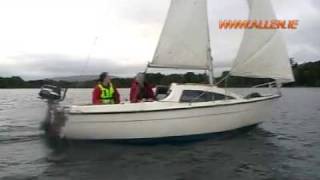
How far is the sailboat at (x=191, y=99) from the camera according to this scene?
558 inches

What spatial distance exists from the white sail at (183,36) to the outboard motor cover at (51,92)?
3.29 metres

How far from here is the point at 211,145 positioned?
15453 millimetres

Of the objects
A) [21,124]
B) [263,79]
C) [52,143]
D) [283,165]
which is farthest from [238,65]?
[21,124]

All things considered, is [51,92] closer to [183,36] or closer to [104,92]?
[104,92]

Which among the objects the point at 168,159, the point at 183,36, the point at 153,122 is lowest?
the point at 168,159

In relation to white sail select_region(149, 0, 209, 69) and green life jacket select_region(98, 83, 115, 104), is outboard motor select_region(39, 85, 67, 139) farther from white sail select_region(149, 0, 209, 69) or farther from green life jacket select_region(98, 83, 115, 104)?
white sail select_region(149, 0, 209, 69)

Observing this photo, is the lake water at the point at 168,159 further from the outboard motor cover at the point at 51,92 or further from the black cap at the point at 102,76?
the black cap at the point at 102,76

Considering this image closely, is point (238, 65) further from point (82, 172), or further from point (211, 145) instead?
point (82, 172)

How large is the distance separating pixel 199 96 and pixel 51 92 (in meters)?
4.97

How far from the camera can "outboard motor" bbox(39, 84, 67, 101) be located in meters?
15.8

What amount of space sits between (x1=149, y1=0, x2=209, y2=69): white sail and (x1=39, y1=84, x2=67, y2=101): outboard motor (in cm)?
323

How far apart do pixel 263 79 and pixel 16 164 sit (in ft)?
32.4

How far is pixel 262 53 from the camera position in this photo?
16.6 meters

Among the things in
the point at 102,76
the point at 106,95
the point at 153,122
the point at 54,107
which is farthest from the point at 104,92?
the point at 153,122
